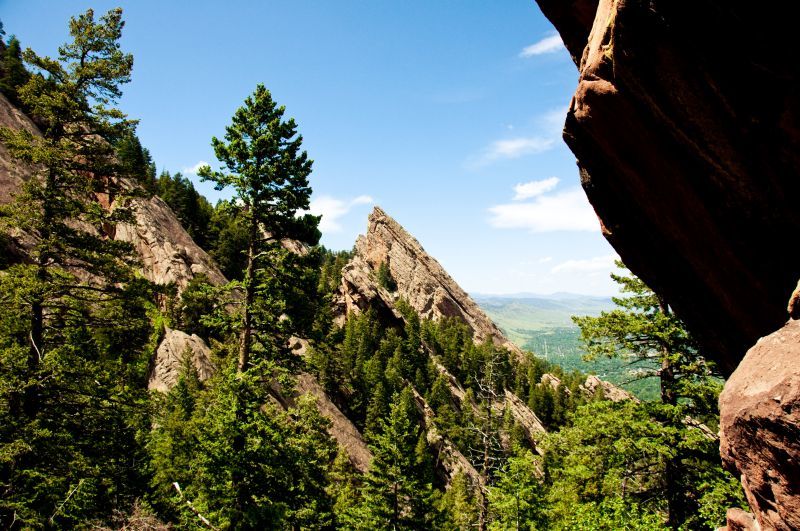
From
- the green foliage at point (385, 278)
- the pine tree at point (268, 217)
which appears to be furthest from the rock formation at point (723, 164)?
the green foliage at point (385, 278)

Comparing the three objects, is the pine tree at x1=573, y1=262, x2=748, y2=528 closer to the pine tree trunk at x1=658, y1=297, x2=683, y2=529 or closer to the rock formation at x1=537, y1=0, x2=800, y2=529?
the pine tree trunk at x1=658, y1=297, x2=683, y2=529

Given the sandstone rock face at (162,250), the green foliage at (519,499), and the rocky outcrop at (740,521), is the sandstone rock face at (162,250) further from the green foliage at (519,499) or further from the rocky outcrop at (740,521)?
the rocky outcrop at (740,521)

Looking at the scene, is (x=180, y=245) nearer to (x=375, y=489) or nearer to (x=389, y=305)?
(x=375, y=489)

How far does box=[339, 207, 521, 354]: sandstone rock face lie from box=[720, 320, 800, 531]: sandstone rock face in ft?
304

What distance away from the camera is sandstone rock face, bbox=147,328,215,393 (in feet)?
101

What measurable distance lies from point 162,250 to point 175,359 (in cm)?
1454

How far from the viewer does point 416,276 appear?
11244cm

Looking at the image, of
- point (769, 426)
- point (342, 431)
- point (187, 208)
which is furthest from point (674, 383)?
point (187, 208)

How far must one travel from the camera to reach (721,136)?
21.2 feet

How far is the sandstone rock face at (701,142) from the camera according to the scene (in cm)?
588

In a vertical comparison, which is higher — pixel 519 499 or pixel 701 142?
pixel 701 142

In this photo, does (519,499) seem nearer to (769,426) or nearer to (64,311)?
(769,426)

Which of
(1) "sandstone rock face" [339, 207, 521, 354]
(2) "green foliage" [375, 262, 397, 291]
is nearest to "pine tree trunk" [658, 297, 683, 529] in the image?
(1) "sandstone rock face" [339, 207, 521, 354]

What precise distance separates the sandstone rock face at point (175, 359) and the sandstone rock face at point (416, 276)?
215 ft
